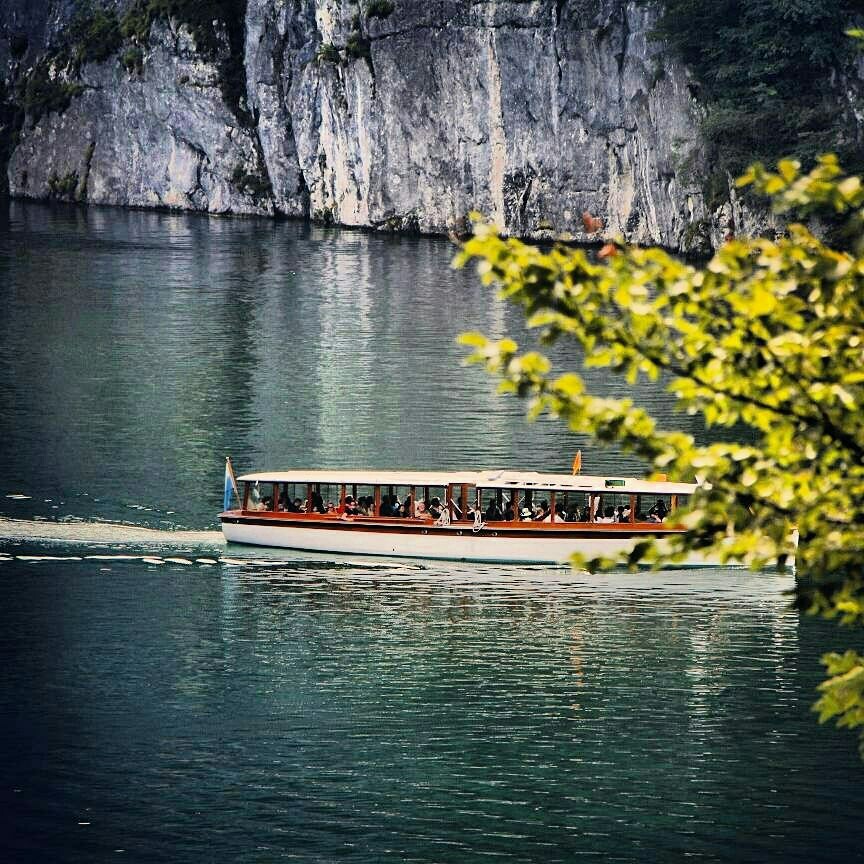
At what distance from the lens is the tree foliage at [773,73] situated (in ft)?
370

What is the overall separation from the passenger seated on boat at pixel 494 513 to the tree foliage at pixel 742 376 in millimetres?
39027

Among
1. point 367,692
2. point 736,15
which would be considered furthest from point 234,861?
point 736,15

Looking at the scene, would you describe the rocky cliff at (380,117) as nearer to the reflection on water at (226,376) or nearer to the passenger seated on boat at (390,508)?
the reflection on water at (226,376)

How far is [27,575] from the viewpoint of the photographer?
167 ft

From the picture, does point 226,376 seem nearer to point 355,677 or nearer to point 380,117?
point 355,677

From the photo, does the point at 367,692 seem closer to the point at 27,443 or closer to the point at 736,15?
the point at 27,443

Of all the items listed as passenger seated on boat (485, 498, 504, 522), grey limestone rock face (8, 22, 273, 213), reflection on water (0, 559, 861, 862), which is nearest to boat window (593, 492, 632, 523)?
passenger seated on boat (485, 498, 504, 522)

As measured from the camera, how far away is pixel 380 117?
524 feet

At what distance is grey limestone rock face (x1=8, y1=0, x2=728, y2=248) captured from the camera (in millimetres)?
140500

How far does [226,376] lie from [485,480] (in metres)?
29.9

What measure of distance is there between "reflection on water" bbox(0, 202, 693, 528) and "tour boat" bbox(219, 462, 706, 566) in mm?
2682

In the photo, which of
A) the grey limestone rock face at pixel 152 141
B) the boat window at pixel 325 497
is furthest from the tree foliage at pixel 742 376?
the grey limestone rock face at pixel 152 141

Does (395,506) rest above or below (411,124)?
below

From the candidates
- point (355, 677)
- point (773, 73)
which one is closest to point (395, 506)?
point (355, 677)
